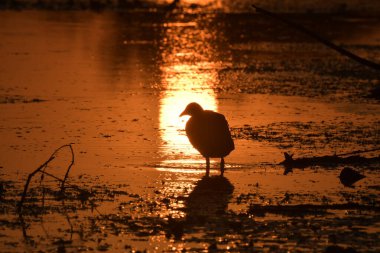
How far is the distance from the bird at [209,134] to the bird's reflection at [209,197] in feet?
1.41

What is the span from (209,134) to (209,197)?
1775 mm

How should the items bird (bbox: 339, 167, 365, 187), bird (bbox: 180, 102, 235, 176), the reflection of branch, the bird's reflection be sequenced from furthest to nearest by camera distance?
1. the reflection of branch
2. bird (bbox: 180, 102, 235, 176)
3. bird (bbox: 339, 167, 365, 187)
4. the bird's reflection

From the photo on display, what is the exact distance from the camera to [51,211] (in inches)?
389

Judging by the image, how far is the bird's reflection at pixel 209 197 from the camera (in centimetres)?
993

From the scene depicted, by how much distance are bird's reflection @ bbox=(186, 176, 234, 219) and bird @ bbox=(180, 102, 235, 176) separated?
0.43 m

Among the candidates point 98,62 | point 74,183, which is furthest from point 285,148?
point 98,62

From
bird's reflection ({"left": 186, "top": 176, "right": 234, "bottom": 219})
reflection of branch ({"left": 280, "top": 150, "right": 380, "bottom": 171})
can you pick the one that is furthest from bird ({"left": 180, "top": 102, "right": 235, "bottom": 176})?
reflection of branch ({"left": 280, "top": 150, "right": 380, "bottom": 171})

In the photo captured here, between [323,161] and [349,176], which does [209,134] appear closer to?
[323,161]

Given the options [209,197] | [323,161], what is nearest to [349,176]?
[323,161]

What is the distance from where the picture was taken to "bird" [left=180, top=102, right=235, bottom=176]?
12.1m

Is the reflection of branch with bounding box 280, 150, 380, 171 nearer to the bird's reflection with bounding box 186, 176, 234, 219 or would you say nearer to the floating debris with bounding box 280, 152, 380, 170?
the floating debris with bounding box 280, 152, 380, 170

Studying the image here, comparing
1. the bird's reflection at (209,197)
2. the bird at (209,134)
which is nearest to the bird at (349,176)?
the bird's reflection at (209,197)

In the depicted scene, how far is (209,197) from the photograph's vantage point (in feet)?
35.1

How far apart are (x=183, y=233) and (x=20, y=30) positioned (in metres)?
21.8
